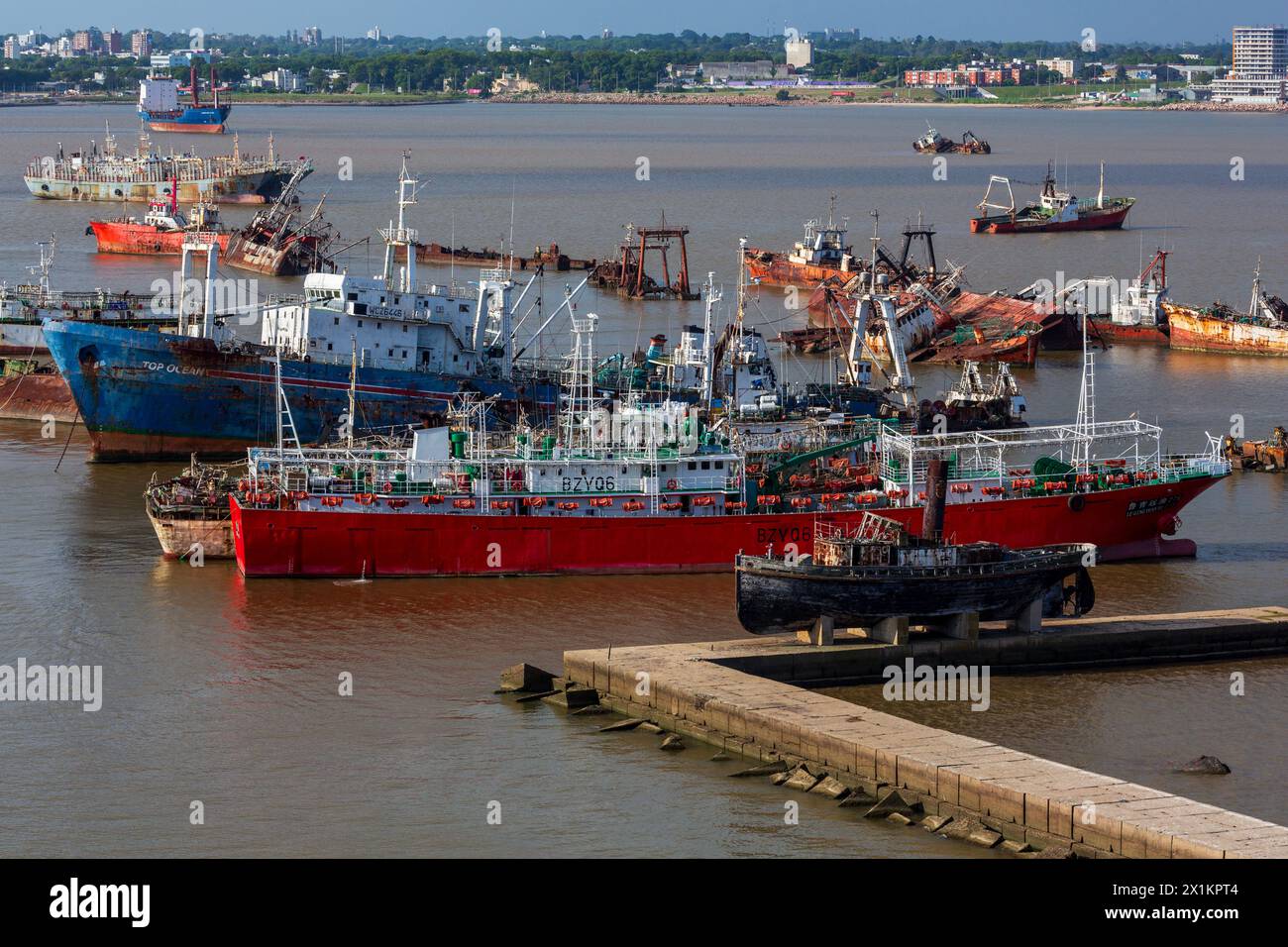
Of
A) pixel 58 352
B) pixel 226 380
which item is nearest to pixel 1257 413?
pixel 226 380

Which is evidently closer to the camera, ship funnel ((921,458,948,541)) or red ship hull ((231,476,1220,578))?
ship funnel ((921,458,948,541))

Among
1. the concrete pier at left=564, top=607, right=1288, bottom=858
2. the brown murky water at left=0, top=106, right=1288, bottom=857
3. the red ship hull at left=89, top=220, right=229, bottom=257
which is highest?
the red ship hull at left=89, top=220, right=229, bottom=257

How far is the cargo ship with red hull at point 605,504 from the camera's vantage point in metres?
39.6

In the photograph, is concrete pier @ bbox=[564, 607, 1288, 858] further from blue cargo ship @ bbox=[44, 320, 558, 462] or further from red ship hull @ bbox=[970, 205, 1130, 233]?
red ship hull @ bbox=[970, 205, 1130, 233]

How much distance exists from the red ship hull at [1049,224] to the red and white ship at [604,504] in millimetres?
64153

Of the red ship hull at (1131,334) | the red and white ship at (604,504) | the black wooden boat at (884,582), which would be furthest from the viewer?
the red ship hull at (1131,334)

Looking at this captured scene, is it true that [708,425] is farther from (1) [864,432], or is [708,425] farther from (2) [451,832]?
(2) [451,832]

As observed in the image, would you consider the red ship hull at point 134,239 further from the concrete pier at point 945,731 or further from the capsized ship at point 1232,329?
the concrete pier at point 945,731

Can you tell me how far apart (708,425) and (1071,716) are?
14.1 metres

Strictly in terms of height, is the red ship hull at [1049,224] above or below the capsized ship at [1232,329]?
above

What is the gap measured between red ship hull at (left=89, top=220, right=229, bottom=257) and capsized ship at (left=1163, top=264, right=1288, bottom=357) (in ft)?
152

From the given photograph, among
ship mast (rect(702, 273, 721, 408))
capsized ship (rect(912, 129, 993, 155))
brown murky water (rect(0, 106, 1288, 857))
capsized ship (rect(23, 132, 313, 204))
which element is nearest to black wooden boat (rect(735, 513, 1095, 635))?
brown murky water (rect(0, 106, 1288, 857))

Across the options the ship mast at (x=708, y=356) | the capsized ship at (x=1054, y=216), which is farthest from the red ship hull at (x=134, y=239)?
the ship mast at (x=708, y=356)

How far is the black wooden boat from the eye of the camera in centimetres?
3362
